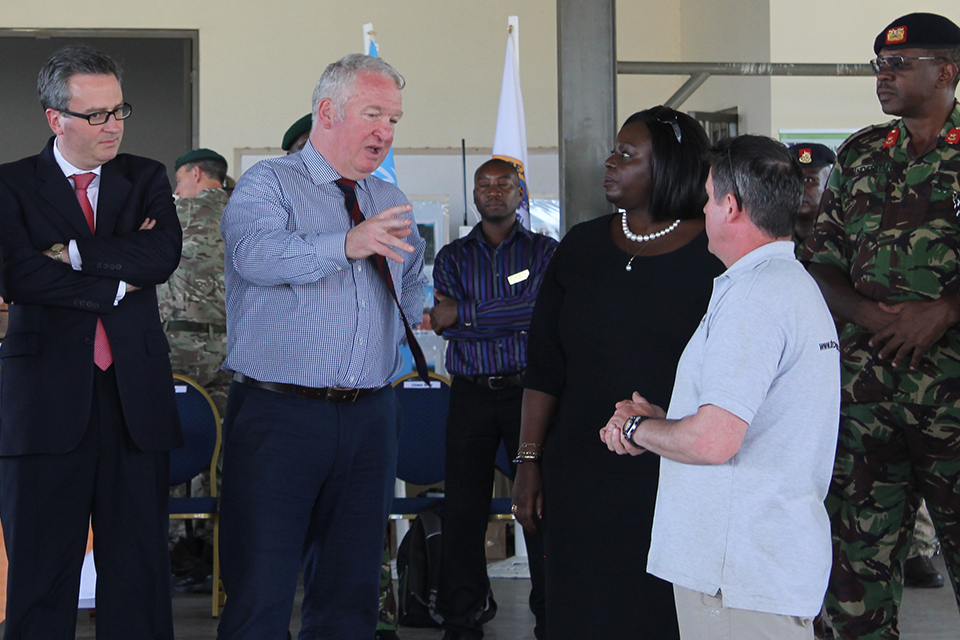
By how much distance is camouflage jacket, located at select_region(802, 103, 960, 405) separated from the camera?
8.34 feet

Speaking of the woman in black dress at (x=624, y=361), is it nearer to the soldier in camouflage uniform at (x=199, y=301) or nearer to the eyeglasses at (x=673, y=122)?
the eyeglasses at (x=673, y=122)

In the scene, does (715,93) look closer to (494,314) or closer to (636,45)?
(636,45)

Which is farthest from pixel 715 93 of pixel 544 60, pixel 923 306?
pixel 923 306

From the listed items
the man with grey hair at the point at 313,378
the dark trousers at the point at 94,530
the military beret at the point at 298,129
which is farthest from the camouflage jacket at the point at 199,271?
the man with grey hair at the point at 313,378

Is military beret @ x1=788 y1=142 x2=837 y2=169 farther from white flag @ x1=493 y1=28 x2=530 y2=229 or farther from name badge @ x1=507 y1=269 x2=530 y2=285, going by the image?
name badge @ x1=507 y1=269 x2=530 y2=285

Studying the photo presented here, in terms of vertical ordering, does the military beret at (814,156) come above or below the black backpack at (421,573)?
above

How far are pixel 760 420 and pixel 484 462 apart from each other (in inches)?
86.4

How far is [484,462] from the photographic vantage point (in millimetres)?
3695

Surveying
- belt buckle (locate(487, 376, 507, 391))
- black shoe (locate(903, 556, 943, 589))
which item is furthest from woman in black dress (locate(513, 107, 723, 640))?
black shoe (locate(903, 556, 943, 589))

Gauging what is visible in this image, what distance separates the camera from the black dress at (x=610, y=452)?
7.09ft

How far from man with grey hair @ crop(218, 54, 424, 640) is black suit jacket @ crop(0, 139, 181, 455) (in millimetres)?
247

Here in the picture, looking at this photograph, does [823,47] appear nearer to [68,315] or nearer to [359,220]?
[359,220]

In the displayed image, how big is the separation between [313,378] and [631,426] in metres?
0.96

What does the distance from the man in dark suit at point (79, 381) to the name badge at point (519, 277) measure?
5.36 feet
